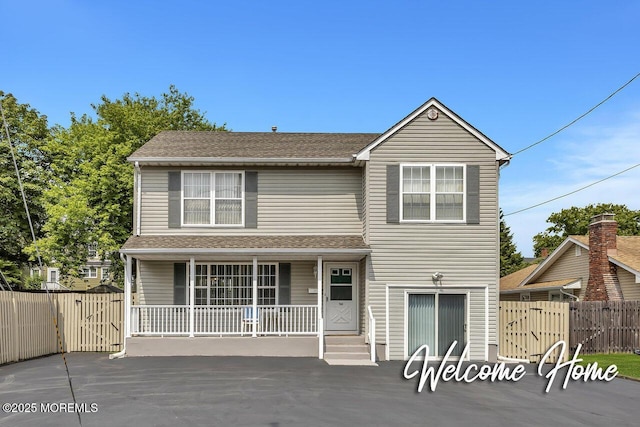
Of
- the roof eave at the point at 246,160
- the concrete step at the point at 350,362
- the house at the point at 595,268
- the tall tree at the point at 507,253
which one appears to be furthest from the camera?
the tall tree at the point at 507,253

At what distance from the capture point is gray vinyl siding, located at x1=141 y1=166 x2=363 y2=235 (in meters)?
19.8

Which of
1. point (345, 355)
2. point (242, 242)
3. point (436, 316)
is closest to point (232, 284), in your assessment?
point (242, 242)

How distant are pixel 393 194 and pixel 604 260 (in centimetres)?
1140

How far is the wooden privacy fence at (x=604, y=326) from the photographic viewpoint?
20.3 m

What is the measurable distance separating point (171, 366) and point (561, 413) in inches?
362

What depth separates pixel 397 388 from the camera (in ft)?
43.5

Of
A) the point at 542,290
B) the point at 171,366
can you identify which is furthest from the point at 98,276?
the point at 171,366

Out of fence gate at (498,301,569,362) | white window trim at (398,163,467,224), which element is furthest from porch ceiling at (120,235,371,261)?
fence gate at (498,301,569,362)

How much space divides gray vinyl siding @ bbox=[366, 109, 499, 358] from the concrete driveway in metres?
2.76

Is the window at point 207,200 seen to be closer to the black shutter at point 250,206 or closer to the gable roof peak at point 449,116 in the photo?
the black shutter at point 250,206

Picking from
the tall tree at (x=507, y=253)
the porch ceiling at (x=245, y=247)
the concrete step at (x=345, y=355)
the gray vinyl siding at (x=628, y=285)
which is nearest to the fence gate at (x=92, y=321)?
the porch ceiling at (x=245, y=247)

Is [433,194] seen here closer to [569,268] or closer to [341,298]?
[341,298]

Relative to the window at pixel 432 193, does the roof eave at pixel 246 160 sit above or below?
above

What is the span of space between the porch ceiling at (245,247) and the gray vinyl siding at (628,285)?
36.5ft
